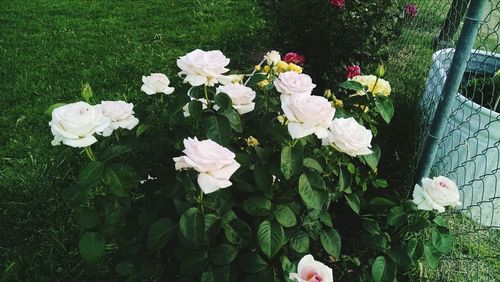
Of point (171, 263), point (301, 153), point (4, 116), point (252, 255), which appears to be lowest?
point (4, 116)

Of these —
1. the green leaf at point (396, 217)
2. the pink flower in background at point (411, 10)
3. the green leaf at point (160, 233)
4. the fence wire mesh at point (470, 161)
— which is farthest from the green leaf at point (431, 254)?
the pink flower in background at point (411, 10)

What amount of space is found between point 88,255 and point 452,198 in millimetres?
1184

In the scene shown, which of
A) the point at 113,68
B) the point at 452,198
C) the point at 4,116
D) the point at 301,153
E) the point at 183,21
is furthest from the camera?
the point at 183,21

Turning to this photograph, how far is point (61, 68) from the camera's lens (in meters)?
3.97

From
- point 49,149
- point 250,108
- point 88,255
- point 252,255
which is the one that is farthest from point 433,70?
point 49,149

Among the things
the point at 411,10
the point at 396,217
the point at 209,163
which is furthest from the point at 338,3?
the point at 209,163

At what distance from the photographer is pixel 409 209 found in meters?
1.65

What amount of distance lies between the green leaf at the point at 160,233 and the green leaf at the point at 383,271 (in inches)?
27.1

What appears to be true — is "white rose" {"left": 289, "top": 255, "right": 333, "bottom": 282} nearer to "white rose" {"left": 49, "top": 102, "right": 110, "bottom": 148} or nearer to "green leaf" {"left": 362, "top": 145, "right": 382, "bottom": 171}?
"green leaf" {"left": 362, "top": 145, "right": 382, "bottom": 171}

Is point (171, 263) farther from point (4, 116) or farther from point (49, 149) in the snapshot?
point (4, 116)

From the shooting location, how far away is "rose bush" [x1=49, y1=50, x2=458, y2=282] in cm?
132

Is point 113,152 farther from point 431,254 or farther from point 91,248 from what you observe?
point 431,254

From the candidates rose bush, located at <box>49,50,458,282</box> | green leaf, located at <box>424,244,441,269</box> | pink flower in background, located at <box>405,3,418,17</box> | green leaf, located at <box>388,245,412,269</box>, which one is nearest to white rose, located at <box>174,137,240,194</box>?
rose bush, located at <box>49,50,458,282</box>

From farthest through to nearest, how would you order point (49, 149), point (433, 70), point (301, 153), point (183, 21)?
point (183, 21), point (49, 149), point (433, 70), point (301, 153)
